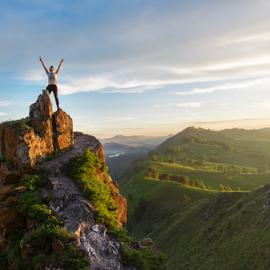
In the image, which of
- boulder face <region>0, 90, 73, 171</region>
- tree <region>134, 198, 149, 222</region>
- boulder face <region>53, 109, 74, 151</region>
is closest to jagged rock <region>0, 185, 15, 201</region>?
boulder face <region>0, 90, 73, 171</region>

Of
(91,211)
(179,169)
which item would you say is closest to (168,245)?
(91,211)

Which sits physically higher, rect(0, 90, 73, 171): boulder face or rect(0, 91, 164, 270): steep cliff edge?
rect(0, 90, 73, 171): boulder face

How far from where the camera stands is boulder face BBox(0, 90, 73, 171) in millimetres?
22188

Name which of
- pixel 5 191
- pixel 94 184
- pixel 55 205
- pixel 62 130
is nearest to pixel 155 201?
pixel 62 130

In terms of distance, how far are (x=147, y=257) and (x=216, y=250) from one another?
5467 centimetres

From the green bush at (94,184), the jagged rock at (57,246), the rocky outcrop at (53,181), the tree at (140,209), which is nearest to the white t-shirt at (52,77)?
the rocky outcrop at (53,181)

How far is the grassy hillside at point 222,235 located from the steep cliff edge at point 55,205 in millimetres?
38559

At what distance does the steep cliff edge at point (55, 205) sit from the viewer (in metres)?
16.4

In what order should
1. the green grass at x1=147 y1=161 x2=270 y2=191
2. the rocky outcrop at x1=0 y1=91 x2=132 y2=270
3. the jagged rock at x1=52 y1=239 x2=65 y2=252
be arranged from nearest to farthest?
the jagged rock at x1=52 y1=239 x2=65 y2=252, the rocky outcrop at x1=0 y1=91 x2=132 y2=270, the green grass at x1=147 y1=161 x2=270 y2=191

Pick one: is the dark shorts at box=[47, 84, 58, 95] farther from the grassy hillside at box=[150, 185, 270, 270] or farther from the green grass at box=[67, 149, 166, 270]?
the grassy hillside at box=[150, 185, 270, 270]

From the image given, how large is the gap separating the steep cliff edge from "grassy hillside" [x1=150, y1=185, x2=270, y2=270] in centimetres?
3856

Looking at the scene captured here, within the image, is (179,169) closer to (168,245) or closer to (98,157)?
(168,245)

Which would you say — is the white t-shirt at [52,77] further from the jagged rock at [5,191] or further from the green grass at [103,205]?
the jagged rock at [5,191]

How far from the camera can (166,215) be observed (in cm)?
13125
